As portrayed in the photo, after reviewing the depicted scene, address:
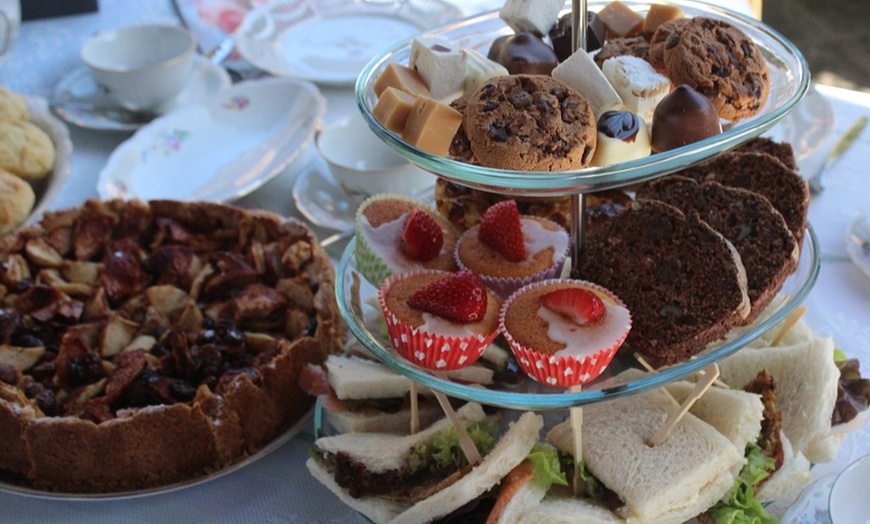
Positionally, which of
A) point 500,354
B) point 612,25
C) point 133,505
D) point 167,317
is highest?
point 612,25

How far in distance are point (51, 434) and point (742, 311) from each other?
86 centimetres

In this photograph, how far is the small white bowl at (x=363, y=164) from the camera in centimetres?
154

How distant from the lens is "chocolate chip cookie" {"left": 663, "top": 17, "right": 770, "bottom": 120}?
2.89 feet

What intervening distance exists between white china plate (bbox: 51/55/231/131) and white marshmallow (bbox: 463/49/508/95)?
1.22m

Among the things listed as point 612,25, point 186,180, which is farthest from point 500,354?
point 186,180

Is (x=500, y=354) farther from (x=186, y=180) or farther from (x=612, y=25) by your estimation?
(x=186, y=180)

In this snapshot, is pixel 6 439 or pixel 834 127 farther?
pixel 834 127

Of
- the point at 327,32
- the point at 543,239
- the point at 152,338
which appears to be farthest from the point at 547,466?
the point at 327,32

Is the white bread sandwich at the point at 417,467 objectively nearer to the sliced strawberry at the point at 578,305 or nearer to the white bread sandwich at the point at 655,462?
the white bread sandwich at the point at 655,462

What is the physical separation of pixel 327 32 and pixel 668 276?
1559mm

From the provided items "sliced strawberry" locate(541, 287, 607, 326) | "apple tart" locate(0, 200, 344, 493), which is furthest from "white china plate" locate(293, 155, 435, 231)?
"sliced strawberry" locate(541, 287, 607, 326)

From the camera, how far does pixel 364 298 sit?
104 cm

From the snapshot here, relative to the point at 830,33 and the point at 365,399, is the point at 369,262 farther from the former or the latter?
the point at 830,33

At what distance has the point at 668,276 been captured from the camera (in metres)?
0.94
